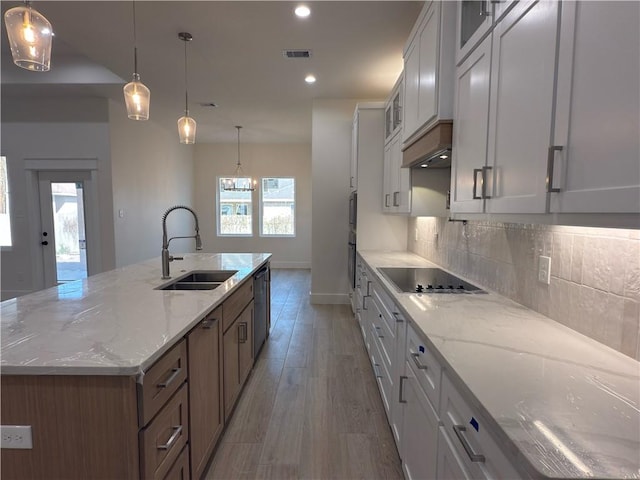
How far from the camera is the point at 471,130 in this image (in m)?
1.53

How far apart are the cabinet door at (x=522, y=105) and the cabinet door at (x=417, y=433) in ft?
2.70

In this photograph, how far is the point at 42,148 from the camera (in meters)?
5.11

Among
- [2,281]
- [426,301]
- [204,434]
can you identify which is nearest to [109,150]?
[2,281]

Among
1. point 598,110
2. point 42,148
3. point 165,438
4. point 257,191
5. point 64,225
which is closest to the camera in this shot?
point 598,110

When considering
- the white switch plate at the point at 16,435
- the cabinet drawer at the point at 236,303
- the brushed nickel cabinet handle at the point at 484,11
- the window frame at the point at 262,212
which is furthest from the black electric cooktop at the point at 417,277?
the window frame at the point at 262,212

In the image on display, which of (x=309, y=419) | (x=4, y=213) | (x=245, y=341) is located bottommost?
(x=309, y=419)

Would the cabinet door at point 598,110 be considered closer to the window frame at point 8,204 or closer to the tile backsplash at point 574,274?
the tile backsplash at point 574,274

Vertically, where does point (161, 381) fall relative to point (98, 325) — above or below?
below

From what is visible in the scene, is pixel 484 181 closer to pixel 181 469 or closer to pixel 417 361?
pixel 417 361

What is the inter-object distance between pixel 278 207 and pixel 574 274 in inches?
294

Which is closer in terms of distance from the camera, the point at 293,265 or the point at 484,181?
the point at 484,181

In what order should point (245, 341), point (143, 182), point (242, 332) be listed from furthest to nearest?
point (143, 182), point (245, 341), point (242, 332)

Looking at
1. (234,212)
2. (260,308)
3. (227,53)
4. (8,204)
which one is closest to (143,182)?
(8,204)

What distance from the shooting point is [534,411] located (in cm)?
80
